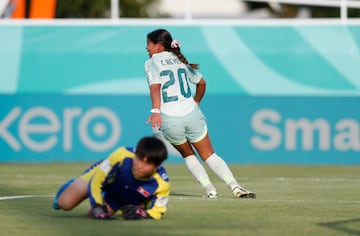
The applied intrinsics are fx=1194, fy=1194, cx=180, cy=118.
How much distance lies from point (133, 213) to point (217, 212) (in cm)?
119

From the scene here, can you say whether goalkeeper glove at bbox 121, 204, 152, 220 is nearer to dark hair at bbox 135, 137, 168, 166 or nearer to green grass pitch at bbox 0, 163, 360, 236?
green grass pitch at bbox 0, 163, 360, 236

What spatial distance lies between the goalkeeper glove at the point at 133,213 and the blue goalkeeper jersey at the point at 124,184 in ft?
0.15

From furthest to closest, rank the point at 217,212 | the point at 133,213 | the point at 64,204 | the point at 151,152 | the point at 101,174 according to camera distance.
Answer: the point at 217,212 < the point at 64,204 < the point at 133,213 < the point at 101,174 < the point at 151,152

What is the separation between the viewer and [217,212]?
1152 cm

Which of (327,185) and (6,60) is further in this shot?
(6,60)

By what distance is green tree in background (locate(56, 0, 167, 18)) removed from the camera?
43.2 m

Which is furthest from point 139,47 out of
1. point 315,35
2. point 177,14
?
point 177,14

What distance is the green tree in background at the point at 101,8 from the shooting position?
142ft

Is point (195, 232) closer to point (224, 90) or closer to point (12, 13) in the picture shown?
point (224, 90)

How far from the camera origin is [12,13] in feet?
85.8

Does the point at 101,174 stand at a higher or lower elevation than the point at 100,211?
higher

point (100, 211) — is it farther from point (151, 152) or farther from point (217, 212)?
point (217, 212)

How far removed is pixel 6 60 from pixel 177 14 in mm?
21378

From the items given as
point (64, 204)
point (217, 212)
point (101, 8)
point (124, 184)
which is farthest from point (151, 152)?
point (101, 8)
